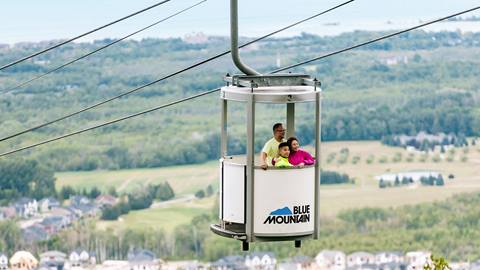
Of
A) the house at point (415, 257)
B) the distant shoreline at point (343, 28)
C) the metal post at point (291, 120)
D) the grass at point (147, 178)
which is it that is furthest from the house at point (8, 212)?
the metal post at point (291, 120)

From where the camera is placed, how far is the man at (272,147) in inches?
254

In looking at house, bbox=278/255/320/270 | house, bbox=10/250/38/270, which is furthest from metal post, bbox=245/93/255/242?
house, bbox=278/255/320/270

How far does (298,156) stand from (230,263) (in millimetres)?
40715

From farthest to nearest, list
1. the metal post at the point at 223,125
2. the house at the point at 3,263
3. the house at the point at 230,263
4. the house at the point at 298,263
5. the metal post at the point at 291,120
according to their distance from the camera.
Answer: the house at the point at 230,263 < the house at the point at 298,263 < the house at the point at 3,263 < the metal post at the point at 291,120 < the metal post at the point at 223,125

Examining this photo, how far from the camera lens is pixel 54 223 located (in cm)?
5134

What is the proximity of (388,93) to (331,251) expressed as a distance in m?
12.3

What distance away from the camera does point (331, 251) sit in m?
48.0

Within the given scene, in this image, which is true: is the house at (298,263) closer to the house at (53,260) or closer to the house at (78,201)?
the house at (53,260)

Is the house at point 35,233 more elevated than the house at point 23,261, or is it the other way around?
the house at point 35,233

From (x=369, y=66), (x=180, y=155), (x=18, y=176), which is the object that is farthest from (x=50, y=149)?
(x=369, y=66)

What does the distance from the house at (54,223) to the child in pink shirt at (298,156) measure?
4390cm

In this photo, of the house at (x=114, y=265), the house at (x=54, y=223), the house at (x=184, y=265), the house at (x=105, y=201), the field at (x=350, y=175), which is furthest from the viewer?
the house at (x=105, y=201)

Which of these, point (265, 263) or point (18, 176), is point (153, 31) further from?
point (265, 263)

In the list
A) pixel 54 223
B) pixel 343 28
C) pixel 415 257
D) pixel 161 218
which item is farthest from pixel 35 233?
pixel 343 28
